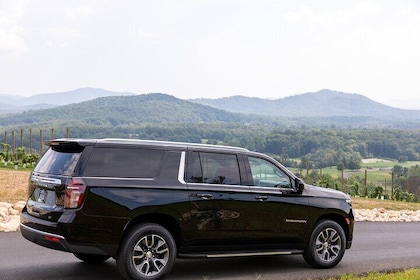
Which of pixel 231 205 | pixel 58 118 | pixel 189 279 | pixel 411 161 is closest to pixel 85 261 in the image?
pixel 189 279

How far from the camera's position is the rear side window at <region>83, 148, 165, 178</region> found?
8156mm

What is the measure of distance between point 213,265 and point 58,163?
306 cm

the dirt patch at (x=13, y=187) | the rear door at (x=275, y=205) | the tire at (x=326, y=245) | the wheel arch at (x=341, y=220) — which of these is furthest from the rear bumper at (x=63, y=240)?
the dirt patch at (x=13, y=187)

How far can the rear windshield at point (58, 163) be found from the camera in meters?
8.16

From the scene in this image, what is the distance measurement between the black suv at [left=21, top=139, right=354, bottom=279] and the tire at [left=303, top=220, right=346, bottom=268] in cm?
3

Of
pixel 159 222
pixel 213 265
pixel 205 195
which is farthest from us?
pixel 213 265

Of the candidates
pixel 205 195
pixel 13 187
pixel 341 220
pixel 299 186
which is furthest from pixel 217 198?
pixel 13 187

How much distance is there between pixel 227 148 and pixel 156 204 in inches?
61.9

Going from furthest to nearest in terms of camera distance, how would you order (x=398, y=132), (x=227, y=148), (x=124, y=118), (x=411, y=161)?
(x=124, y=118) < (x=398, y=132) < (x=411, y=161) < (x=227, y=148)

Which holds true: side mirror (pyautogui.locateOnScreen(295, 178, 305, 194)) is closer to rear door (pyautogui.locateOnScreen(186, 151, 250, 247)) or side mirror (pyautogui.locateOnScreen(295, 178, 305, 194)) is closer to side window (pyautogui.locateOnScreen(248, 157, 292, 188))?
side window (pyautogui.locateOnScreen(248, 157, 292, 188))

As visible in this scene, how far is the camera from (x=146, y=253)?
27.1 feet

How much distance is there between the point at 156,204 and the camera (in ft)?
27.3

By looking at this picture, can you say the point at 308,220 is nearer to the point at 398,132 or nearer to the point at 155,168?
the point at 155,168

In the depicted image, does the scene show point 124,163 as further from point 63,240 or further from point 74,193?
point 63,240
